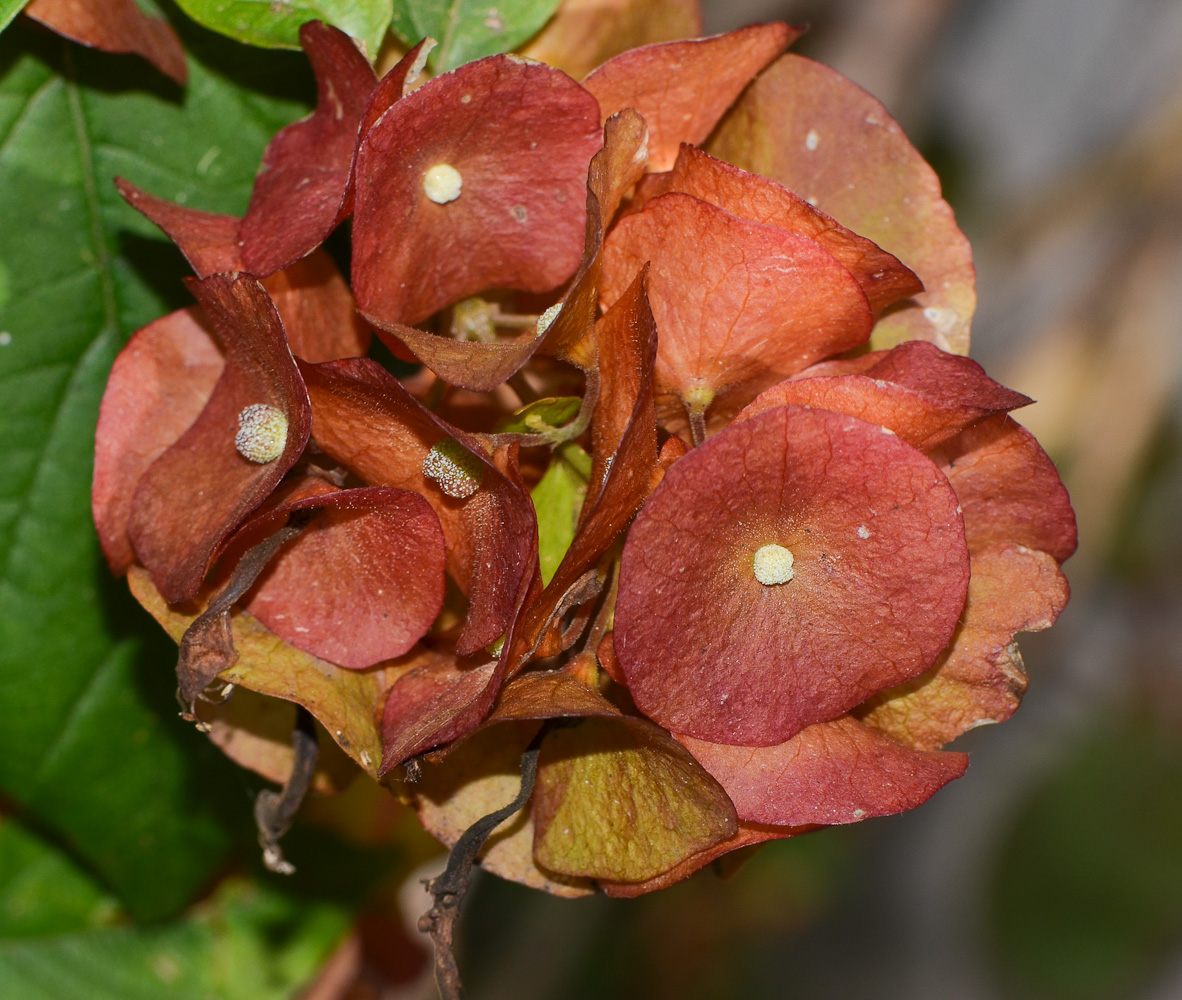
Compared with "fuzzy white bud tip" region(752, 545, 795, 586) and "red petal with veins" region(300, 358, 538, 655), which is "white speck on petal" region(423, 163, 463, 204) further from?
"fuzzy white bud tip" region(752, 545, 795, 586)

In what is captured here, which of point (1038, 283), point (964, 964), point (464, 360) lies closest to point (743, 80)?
point (464, 360)

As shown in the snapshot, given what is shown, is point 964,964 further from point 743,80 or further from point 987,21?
point 743,80

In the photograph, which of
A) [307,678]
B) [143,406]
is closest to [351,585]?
[307,678]

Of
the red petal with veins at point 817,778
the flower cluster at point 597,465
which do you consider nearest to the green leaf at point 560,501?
the flower cluster at point 597,465

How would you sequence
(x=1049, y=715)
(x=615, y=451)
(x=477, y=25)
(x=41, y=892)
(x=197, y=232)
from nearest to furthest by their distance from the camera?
1. (x=615, y=451)
2. (x=197, y=232)
3. (x=477, y=25)
4. (x=41, y=892)
5. (x=1049, y=715)

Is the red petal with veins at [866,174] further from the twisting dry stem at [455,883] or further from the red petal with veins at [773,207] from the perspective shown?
the twisting dry stem at [455,883]

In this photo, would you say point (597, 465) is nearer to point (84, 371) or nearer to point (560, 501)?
point (560, 501)
